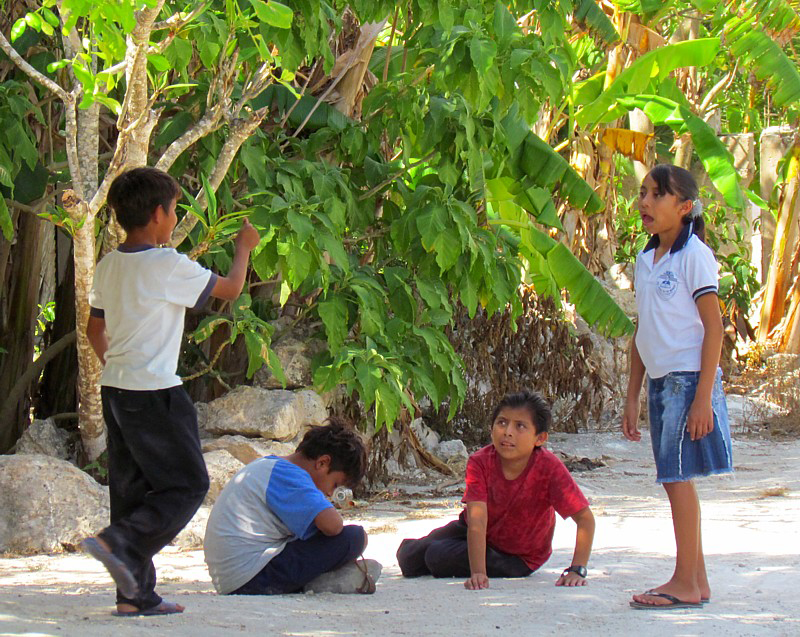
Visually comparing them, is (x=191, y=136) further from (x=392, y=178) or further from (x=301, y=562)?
(x=301, y=562)

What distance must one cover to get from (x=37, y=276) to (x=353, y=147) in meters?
2.40

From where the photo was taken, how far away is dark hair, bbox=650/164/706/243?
3.74 meters

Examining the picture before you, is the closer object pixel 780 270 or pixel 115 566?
pixel 115 566

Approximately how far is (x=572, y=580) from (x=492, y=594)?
34cm

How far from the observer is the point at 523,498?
422 cm

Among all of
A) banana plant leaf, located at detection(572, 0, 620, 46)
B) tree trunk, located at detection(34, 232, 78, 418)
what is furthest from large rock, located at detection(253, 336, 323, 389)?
banana plant leaf, located at detection(572, 0, 620, 46)

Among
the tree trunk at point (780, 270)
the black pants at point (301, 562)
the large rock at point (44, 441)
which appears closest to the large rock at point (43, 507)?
the large rock at point (44, 441)

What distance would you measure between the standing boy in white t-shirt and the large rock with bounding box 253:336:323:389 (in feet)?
11.2

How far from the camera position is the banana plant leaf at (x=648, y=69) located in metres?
8.21

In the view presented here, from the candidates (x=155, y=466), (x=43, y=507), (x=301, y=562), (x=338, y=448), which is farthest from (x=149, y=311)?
(x=43, y=507)

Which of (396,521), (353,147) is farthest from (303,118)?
(396,521)

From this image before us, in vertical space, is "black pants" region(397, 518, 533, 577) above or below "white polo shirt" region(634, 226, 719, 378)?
below

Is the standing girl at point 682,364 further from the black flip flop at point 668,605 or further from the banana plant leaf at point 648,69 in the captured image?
the banana plant leaf at point 648,69

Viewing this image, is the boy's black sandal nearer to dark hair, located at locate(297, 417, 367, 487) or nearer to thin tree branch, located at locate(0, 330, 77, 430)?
dark hair, located at locate(297, 417, 367, 487)
